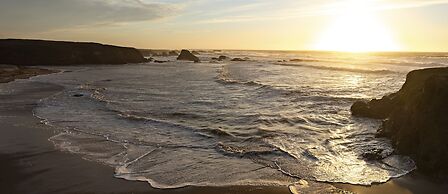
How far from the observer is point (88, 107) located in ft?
58.9

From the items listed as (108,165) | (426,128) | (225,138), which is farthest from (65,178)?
(426,128)

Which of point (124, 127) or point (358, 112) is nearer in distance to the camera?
point (124, 127)

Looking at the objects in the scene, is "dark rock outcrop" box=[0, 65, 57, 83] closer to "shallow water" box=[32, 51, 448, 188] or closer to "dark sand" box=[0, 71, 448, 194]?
"shallow water" box=[32, 51, 448, 188]

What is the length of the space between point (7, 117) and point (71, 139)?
16.2 feet

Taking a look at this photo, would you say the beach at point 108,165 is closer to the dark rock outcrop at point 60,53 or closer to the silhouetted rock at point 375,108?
the silhouetted rock at point 375,108

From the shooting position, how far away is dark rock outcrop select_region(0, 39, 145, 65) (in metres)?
60.1

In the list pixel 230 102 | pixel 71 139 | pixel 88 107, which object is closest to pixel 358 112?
pixel 230 102

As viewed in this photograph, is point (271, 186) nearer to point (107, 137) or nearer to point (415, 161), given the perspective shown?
point (415, 161)

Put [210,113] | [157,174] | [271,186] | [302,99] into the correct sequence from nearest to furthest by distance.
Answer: [271,186] < [157,174] < [210,113] < [302,99]

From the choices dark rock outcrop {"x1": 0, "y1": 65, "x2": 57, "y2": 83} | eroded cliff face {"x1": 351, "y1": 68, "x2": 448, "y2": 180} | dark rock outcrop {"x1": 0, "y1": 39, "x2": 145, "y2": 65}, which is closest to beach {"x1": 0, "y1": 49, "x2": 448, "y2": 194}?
eroded cliff face {"x1": 351, "y1": 68, "x2": 448, "y2": 180}

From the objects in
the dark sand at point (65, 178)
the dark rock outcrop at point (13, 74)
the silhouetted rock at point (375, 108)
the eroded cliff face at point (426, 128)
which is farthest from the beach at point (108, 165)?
the dark rock outcrop at point (13, 74)

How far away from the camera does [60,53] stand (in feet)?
214

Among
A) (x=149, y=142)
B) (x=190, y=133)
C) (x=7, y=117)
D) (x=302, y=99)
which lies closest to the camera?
(x=149, y=142)

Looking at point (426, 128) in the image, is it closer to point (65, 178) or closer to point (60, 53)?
point (65, 178)
